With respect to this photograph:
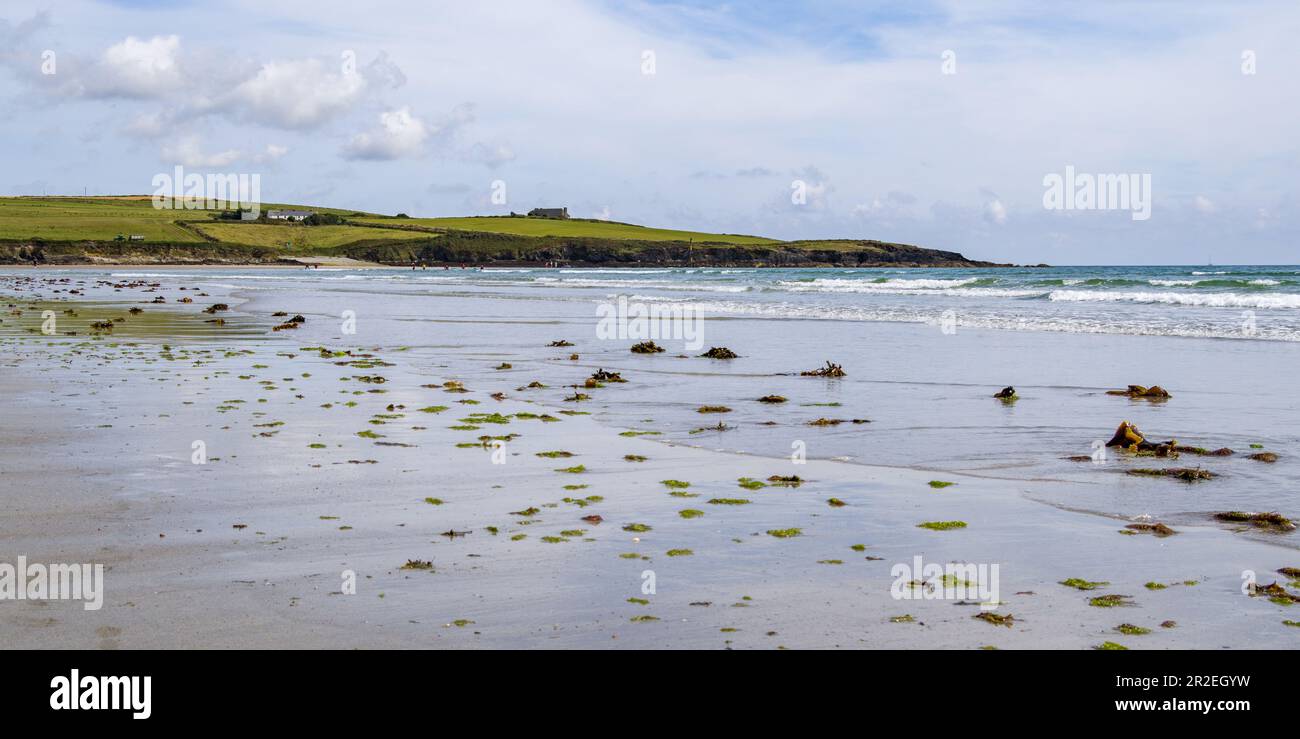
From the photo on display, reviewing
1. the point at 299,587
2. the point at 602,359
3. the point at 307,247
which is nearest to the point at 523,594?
the point at 299,587

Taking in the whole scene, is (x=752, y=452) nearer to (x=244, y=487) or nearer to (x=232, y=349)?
(x=244, y=487)

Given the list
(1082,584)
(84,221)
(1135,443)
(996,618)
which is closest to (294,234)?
(84,221)

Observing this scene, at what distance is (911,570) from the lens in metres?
6.85

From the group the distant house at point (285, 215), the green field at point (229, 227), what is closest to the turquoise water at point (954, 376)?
the green field at point (229, 227)

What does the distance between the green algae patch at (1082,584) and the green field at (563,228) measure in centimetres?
15945

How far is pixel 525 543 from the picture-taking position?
24.5 ft

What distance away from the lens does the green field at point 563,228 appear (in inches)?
6752

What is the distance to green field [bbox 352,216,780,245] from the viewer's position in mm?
171500

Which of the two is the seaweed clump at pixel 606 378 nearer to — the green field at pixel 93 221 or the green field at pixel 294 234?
the green field at pixel 93 221

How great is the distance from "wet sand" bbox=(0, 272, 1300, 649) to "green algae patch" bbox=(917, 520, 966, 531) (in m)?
0.09

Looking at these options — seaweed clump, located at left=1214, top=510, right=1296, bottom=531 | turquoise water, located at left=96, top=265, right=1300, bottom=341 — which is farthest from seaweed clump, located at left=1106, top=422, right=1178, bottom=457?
turquoise water, located at left=96, top=265, right=1300, bottom=341

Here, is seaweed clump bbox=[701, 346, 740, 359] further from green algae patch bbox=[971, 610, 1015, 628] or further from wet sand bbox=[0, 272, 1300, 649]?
green algae patch bbox=[971, 610, 1015, 628]

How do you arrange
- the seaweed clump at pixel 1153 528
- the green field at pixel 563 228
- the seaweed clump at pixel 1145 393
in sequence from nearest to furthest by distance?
the seaweed clump at pixel 1153 528, the seaweed clump at pixel 1145 393, the green field at pixel 563 228
